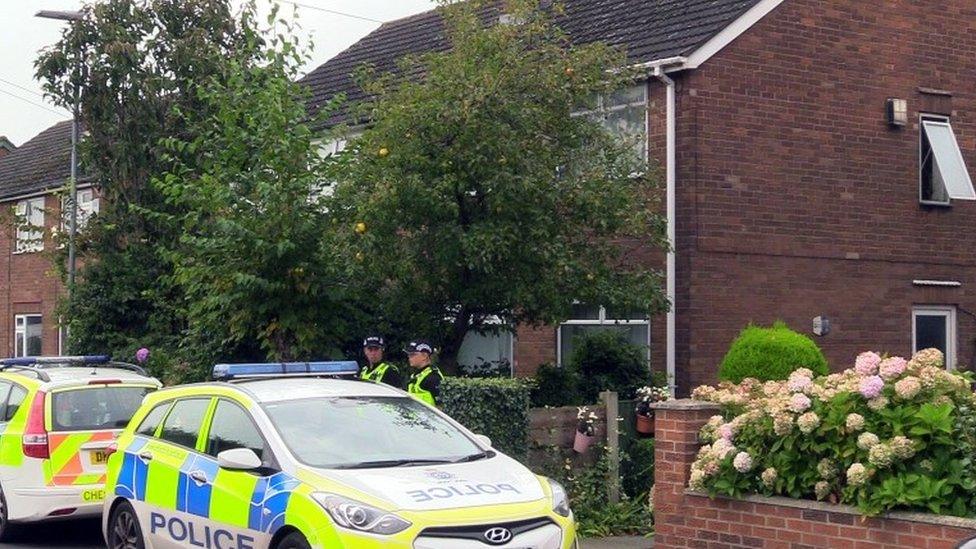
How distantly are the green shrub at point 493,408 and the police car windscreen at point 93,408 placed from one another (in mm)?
2765

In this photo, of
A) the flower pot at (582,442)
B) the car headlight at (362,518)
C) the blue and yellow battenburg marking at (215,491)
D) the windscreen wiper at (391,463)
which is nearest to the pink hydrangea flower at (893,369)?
the windscreen wiper at (391,463)

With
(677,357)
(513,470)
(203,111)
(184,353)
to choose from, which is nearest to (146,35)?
(203,111)

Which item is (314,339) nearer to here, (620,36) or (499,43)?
(499,43)

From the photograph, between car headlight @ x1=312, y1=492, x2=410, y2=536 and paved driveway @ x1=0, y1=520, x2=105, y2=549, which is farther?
paved driveway @ x1=0, y1=520, x2=105, y2=549

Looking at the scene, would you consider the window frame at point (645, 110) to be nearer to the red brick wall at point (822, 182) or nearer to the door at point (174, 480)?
the red brick wall at point (822, 182)

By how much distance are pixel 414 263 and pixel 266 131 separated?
8.83 feet

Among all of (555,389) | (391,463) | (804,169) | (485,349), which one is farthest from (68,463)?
(804,169)

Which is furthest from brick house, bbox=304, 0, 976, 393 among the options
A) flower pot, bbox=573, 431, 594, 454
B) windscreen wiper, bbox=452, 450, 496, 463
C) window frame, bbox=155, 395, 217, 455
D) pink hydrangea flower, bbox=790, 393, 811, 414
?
windscreen wiper, bbox=452, 450, 496, 463

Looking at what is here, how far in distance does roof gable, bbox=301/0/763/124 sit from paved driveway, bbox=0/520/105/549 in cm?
579

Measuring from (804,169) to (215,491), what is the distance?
34.8ft

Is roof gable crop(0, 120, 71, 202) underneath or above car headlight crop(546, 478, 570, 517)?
above

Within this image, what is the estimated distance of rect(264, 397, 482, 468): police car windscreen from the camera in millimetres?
8938

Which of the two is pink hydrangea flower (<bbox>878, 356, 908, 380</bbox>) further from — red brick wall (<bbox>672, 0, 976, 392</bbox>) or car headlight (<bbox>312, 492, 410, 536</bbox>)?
red brick wall (<bbox>672, 0, 976, 392</bbox>)

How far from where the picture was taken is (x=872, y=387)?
923 cm
